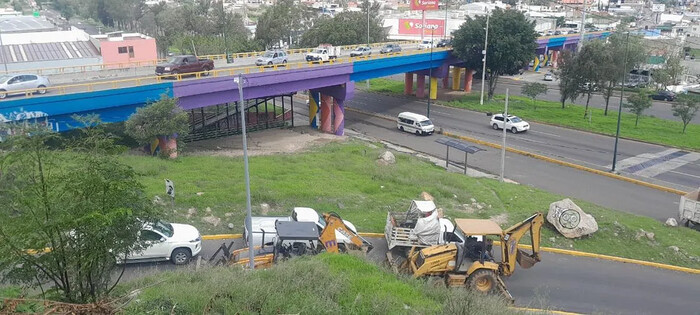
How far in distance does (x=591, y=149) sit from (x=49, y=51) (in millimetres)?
59921

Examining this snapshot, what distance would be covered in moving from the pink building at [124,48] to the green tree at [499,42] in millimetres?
37040

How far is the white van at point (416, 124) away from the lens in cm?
4353

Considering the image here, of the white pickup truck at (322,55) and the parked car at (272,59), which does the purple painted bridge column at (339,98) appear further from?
the parked car at (272,59)

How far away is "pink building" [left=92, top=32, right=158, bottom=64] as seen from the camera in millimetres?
63344

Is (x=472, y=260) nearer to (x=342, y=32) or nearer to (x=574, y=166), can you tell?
(x=574, y=166)

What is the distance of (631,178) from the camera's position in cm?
3253

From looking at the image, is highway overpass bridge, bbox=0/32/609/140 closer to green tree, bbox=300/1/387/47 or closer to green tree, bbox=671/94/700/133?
green tree, bbox=300/1/387/47

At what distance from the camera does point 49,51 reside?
63.1m

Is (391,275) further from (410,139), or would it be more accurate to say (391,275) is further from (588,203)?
(410,139)

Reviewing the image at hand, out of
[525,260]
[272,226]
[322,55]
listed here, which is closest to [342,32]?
[322,55]

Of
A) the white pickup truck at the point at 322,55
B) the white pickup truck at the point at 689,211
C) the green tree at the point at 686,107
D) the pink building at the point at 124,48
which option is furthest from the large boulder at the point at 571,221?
the pink building at the point at 124,48

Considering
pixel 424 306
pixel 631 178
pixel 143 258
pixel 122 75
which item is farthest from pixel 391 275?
pixel 122 75

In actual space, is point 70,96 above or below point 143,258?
above

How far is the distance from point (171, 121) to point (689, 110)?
Result: 40.4 m
